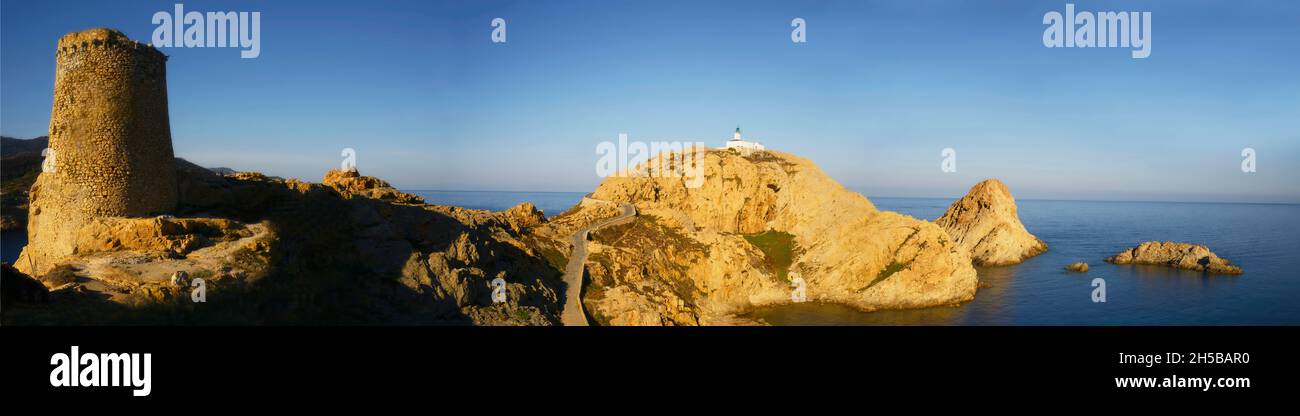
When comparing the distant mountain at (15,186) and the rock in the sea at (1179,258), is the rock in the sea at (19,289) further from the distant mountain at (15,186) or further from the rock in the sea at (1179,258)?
the rock in the sea at (1179,258)

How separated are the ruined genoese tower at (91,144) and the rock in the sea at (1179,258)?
101 metres

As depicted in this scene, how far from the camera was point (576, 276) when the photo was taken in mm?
38219

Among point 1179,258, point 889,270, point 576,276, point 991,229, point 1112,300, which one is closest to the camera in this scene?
point 576,276

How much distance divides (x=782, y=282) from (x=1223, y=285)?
51776 mm

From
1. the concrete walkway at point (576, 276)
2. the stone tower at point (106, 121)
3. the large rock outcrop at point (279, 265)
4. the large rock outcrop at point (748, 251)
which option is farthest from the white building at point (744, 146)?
the stone tower at point (106, 121)

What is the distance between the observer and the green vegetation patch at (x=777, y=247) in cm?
5928

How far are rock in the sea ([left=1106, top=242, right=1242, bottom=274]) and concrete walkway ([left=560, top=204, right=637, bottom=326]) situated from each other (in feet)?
241

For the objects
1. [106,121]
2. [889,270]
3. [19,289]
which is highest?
[106,121]

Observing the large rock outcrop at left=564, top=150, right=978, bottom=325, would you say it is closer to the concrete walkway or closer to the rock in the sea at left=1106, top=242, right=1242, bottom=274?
the concrete walkway

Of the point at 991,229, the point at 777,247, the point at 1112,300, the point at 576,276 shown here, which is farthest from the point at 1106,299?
the point at 576,276

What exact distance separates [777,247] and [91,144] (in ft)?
185

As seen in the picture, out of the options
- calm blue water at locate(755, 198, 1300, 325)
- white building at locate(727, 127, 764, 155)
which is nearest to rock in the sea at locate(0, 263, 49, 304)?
calm blue water at locate(755, 198, 1300, 325)

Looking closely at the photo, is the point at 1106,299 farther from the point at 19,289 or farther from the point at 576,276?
the point at 19,289

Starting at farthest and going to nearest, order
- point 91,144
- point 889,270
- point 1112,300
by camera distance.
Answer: point 1112,300 → point 889,270 → point 91,144
